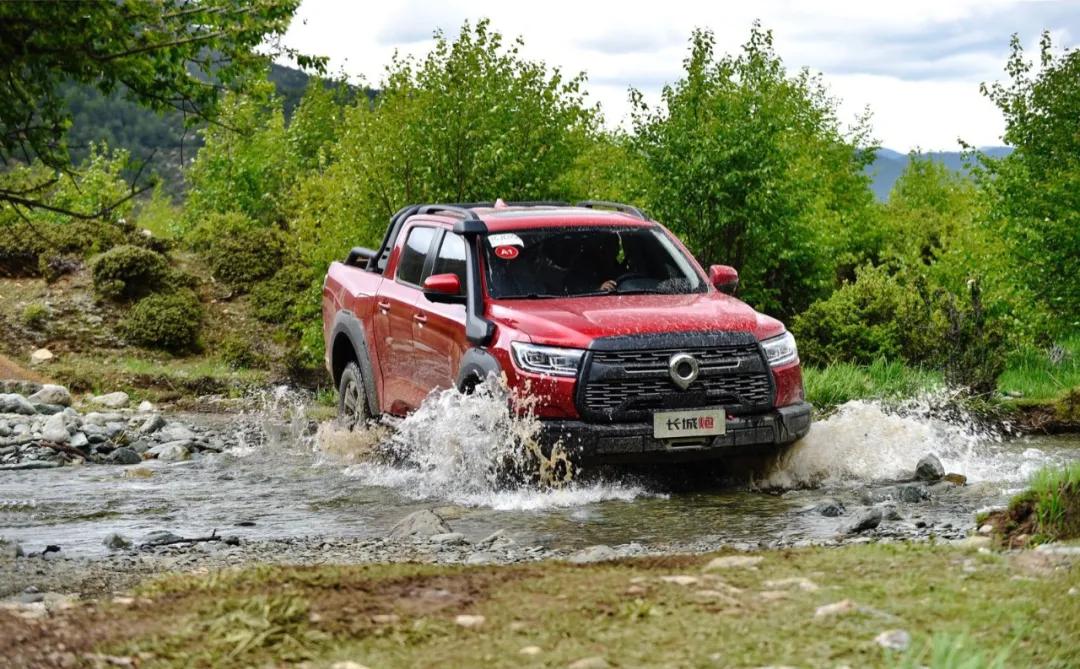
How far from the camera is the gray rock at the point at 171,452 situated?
47.4 feet

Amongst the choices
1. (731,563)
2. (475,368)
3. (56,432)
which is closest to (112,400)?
(56,432)

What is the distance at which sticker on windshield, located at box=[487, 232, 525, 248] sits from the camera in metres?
10.8

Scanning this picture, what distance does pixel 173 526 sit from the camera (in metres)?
9.84

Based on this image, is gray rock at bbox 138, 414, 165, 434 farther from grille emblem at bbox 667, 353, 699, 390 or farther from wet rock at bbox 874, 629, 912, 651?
wet rock at bbox 874, 629, 912, 651

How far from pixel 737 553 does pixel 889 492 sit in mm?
3990

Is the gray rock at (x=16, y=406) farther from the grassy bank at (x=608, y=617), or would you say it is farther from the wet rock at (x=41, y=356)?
the grassy bank at (x=608, y=617)

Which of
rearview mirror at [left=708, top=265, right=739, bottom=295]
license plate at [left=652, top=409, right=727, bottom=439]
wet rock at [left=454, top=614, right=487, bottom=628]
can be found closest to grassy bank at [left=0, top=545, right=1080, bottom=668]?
wet rock at [left=454, top=614, right=487, bottom=628]

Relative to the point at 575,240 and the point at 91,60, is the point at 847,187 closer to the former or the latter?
the point at 575,240

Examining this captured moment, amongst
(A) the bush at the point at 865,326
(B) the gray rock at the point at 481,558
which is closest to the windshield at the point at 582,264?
(B) the gray rock at the point at 481,558

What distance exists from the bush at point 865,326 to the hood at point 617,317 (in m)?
7.98

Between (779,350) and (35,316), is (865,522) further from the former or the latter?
(35,316)

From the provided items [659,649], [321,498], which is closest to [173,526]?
[321,498]

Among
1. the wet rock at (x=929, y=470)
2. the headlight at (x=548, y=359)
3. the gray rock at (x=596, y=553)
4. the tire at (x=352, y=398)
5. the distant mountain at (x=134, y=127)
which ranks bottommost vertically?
the wet rock at (x=929, y=470)

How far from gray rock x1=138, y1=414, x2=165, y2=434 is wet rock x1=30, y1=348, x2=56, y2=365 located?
29.4 feet
